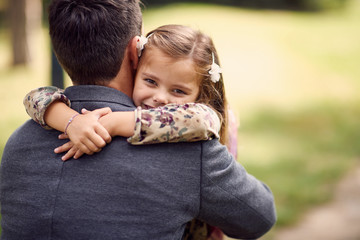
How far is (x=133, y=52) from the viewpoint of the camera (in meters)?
1.96

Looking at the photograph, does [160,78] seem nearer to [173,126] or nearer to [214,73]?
[214,73]

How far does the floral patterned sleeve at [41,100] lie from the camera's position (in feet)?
5.80

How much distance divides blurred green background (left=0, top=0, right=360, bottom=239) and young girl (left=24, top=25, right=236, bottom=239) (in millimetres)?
2090

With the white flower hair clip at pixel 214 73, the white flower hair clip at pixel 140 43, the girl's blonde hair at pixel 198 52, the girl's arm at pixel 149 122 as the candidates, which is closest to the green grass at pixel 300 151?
the girl's blonde hair at pixel 198 52

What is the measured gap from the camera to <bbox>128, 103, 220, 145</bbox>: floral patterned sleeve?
64.3 inches

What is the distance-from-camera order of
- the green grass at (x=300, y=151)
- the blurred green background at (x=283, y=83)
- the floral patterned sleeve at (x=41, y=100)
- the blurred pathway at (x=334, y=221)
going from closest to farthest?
the floral patterned sleeve at (x=41, y=100), the blurred pathway at (x=334, y=221), the green grass at (x=300, y=151), the blurred green background at (x=283, y=83)

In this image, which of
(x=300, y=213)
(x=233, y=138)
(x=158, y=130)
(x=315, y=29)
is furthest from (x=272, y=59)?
(x=158, y=130)

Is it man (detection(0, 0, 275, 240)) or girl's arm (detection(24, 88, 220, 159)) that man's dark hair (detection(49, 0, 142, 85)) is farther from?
girl's arm (detection(24, 88, 220, 159))

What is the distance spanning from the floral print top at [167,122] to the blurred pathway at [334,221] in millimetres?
2673

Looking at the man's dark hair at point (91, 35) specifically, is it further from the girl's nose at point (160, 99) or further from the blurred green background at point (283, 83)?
the blurred green background at point (283, 83)

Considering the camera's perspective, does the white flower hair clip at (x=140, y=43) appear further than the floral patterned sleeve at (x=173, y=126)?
Yes

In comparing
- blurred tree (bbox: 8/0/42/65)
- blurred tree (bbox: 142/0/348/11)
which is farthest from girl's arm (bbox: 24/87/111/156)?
blurred tree (bbox: 142/0/348/11)

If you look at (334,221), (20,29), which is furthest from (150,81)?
(20,29)

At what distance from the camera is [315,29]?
1346 centimetres
